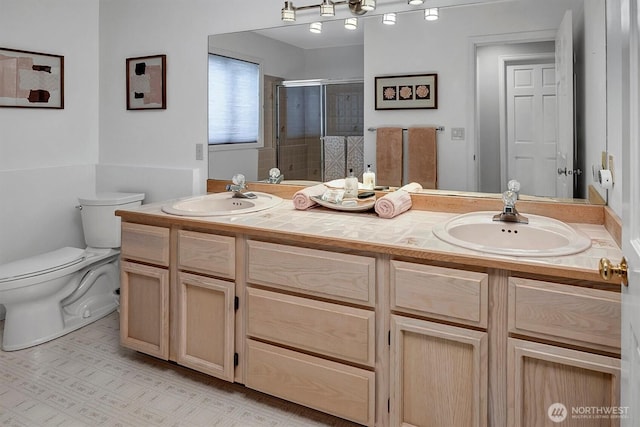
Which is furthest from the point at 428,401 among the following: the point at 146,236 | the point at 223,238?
the point at 146,236

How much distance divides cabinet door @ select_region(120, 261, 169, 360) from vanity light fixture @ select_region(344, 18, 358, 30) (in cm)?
151

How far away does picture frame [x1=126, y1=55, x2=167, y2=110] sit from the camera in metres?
2.99

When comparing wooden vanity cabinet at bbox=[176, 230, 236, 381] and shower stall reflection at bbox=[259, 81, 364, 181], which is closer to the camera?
wooden vanity cabinet at bbox=[176, 230, 236, 381]

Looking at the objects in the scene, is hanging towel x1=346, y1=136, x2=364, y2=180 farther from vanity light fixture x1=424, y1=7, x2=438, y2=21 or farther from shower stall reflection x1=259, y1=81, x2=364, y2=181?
vanity light fixture x1=424, y1=7, x2=438, y2=21

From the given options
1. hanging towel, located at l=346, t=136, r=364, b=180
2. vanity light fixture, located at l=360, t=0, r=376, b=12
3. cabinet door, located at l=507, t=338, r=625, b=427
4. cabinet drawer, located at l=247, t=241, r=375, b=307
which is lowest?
cabinet door, located at l=507, t=338, r=625, b=427

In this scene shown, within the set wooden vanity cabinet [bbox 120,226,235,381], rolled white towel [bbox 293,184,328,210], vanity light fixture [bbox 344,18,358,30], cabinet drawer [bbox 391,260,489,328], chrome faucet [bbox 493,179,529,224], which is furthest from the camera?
vanity light fixture [bbox 344,18,358,30]

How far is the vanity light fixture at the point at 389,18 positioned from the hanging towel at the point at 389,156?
1.69ft

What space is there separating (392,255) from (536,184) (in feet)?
2.77

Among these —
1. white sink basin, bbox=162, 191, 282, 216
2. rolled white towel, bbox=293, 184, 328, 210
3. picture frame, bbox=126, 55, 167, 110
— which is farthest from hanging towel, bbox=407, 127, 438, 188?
picture frame, bbox=126, 55, 167, 110

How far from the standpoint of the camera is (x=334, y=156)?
2.45m

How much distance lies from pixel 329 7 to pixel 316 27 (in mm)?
143

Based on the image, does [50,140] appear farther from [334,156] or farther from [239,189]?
[334,156]

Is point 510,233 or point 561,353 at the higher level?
point 510,233

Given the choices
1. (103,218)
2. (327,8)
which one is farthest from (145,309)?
(327,8)
